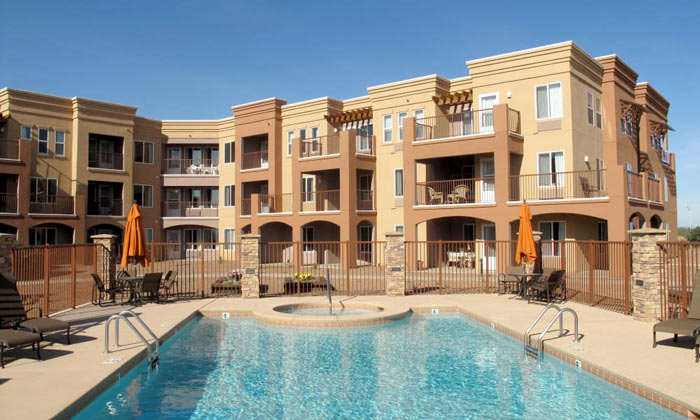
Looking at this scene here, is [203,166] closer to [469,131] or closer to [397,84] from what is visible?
[397,84]

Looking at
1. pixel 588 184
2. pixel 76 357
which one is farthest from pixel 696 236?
pixel 76 357

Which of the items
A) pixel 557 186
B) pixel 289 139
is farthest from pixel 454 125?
pixel 289 139

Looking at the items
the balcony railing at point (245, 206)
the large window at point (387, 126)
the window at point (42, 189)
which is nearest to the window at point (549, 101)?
the large window at point (387, 126)

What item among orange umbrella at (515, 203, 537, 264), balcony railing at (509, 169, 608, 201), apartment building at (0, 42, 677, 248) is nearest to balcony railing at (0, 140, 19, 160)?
apartment building at (0, 42, 677, 248)

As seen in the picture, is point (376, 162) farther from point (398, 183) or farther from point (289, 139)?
point (289, 139)

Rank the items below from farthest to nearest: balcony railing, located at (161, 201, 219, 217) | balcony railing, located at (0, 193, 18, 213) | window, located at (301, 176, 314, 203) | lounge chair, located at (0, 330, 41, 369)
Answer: balcony railing, located at (161, 201, 219, 217) → window, located at (301, 176, 314, 203) → balcony railing, located at (0, 193, 18, 213) → lounge chair, located at (0, 330, 41, 369)

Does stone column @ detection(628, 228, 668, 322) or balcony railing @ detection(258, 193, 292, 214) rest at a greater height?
balcony railing @ detection(258, 193, 292, 214)

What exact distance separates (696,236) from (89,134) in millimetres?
74634

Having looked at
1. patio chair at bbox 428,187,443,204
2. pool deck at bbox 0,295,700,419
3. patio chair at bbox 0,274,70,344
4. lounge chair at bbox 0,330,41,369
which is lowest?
pool deck at bbox 0,295,700,419

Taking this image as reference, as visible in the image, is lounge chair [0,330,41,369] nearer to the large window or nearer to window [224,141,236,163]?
the large window

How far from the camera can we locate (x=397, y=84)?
31.9 metres

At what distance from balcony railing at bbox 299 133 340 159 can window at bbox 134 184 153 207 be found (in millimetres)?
14017

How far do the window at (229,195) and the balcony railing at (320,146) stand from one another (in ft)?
27.9

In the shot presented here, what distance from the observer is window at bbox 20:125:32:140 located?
34.8 meters
